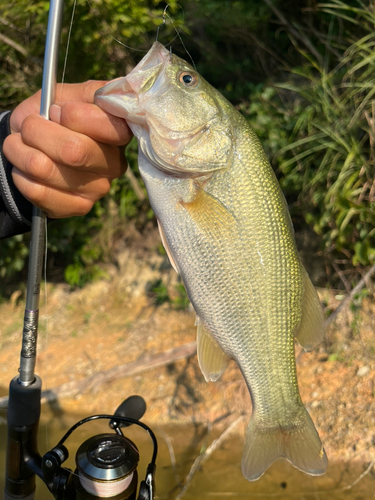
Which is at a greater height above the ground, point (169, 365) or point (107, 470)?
point (107, 470)

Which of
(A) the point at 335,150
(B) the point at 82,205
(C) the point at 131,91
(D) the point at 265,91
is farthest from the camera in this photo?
(D) the point at 265,91

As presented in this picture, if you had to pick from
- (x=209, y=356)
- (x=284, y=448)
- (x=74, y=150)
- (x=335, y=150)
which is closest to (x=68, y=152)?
(x=74, y=150)

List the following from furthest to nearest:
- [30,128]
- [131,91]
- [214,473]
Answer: [214,473]
[30,128]
[131,91]

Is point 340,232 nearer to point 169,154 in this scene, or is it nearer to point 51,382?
point 169,154

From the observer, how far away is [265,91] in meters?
4.53

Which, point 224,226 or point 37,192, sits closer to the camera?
point 224,226

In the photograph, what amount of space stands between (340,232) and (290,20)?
336 cm

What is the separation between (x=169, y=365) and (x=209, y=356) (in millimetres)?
2186

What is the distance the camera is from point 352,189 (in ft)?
11.0

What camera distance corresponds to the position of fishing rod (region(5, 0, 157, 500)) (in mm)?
1439

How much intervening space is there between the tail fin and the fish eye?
4.08 feet

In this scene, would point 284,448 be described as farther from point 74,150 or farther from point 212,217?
point 74,150

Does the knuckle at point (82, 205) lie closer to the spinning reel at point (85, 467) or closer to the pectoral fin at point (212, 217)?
the pectoral fin at point (212, 217)

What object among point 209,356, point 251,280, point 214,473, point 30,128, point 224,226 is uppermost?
point 30,128
